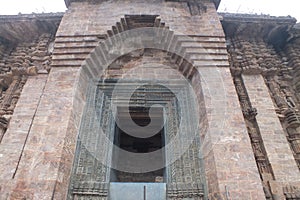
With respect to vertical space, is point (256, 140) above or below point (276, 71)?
below

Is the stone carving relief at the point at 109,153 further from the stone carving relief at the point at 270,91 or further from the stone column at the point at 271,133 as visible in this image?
the stone column at the point at 271,133

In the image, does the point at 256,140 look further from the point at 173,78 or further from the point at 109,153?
the point at 109,153

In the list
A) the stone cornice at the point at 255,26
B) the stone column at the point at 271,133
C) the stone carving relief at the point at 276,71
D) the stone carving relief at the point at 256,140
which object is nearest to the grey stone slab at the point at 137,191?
the stone carving relief at the point at 256,140

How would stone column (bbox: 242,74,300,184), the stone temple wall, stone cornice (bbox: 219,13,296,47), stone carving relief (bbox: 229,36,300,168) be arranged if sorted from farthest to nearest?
stone cornice (bbox: 219,13,296,47) < stone carving relief (bbox: 229,36,300,168) < stone column (bbox: 242,74,300,184) < the stone temple wall

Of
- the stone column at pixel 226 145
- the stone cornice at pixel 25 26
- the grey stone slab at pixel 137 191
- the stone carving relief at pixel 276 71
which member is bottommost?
the grey stone slab at pixel 137 191

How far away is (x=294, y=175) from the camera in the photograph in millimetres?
4508

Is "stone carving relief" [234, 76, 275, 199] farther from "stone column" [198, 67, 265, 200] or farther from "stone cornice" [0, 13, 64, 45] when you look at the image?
"stone cornice" [0, 13, 64, 45]

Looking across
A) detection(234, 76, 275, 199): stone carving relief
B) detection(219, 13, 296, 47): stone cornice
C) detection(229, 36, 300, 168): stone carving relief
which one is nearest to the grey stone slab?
detection(234, 76, 275, 199): stone carving relief

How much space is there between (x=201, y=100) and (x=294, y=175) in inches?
84.6

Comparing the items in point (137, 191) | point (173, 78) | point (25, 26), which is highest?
point (25, 26)

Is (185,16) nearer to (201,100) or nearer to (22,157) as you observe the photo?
(201,100)

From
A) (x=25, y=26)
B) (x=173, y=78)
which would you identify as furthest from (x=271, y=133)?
(x=25, y=26)

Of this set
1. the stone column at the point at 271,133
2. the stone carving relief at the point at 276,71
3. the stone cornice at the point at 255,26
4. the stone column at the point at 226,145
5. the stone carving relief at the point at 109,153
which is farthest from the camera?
the stone cornice at the point at 255,26

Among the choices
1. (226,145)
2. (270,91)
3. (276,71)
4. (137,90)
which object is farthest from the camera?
(276,71)
